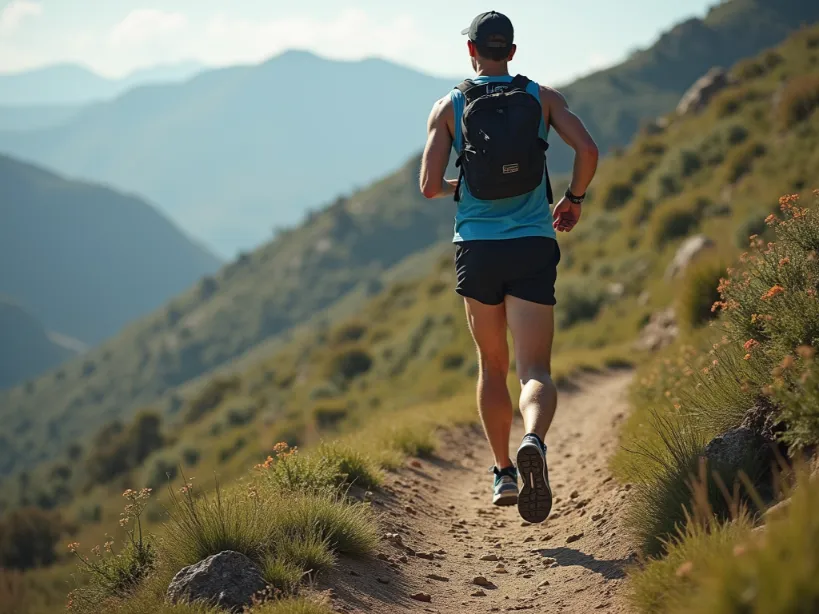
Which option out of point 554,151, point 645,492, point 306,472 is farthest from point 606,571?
point 554,151

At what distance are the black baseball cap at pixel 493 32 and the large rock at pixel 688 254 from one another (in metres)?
13.5

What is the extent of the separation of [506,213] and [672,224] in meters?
18.5

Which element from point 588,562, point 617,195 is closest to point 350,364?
point 617,195

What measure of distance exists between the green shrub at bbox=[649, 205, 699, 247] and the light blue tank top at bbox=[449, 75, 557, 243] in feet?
57.8

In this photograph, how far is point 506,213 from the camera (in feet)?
14.5

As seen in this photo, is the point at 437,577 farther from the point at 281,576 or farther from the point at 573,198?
the point at 573,198

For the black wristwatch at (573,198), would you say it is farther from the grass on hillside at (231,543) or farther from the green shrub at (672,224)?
the green shrub at (672,224)

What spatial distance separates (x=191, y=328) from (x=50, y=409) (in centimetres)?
Result: 3308

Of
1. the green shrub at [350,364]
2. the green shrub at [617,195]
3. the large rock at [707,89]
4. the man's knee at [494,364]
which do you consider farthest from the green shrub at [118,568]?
the large rock at [707,89]

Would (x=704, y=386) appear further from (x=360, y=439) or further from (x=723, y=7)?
(x=723, y=7)

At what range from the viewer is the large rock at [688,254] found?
1695 cm

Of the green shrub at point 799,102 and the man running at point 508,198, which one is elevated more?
the green shrub at point 799,102

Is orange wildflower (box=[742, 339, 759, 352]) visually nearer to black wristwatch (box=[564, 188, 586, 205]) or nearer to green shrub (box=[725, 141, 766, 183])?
black wristwatch (box=[564, 188, 586, 205])

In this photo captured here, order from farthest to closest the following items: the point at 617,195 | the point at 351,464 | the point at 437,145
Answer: the point at 617,195
the point at 351,464
the point at 437,145
